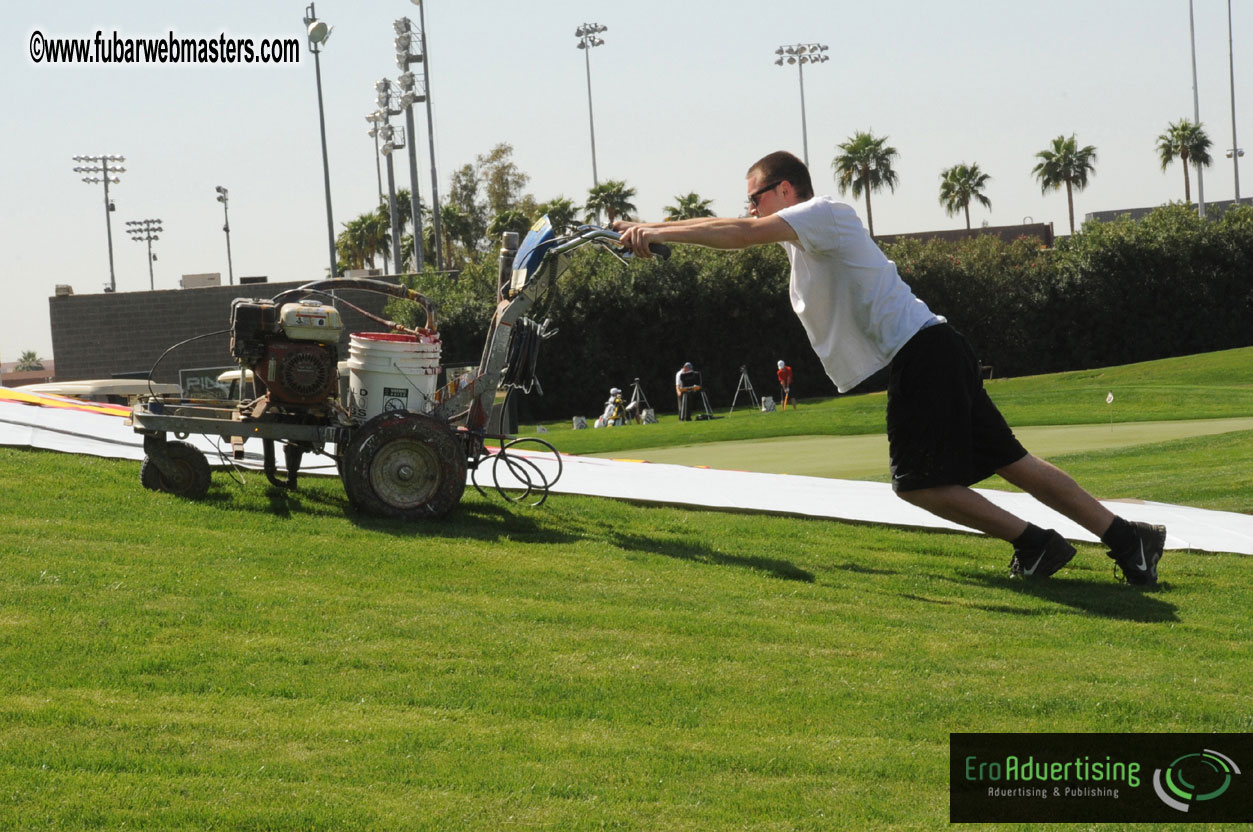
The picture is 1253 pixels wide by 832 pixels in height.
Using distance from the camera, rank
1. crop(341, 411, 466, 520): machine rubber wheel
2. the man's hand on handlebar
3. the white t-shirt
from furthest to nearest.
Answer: crop(341, 411, 466, 520): machine rubber wheel < the man's hand on handlebar < the white t-shirt

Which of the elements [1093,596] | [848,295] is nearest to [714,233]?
[848,295]

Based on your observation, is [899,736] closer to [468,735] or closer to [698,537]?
[468,735]

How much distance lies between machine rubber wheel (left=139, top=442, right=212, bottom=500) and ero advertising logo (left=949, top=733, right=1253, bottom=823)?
18.1 feet

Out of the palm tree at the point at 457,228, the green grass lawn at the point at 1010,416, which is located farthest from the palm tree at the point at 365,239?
the green grass lawn at the point at 1010,416

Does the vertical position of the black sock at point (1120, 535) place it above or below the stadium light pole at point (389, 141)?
below

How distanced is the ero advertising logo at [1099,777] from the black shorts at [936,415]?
2.36 metres

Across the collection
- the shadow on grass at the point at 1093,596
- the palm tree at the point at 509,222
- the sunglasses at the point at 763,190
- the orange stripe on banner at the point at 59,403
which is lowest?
the shadow on grass at the point at 1093,596

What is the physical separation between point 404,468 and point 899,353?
3.09 meters

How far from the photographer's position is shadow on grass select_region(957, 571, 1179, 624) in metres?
5.91

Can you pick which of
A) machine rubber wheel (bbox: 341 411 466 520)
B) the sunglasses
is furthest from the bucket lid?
the sunglasses

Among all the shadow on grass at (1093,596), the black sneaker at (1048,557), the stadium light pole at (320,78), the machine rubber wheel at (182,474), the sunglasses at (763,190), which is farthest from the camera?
the stadium light pole at (320,78)

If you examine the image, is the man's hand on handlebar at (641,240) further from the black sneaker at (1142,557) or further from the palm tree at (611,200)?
the palm tree at (611,200)

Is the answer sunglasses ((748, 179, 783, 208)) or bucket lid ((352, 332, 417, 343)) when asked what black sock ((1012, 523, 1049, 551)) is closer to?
sunglasses ((748, 179, 783, 208))

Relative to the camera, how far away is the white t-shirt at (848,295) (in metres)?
6.06
